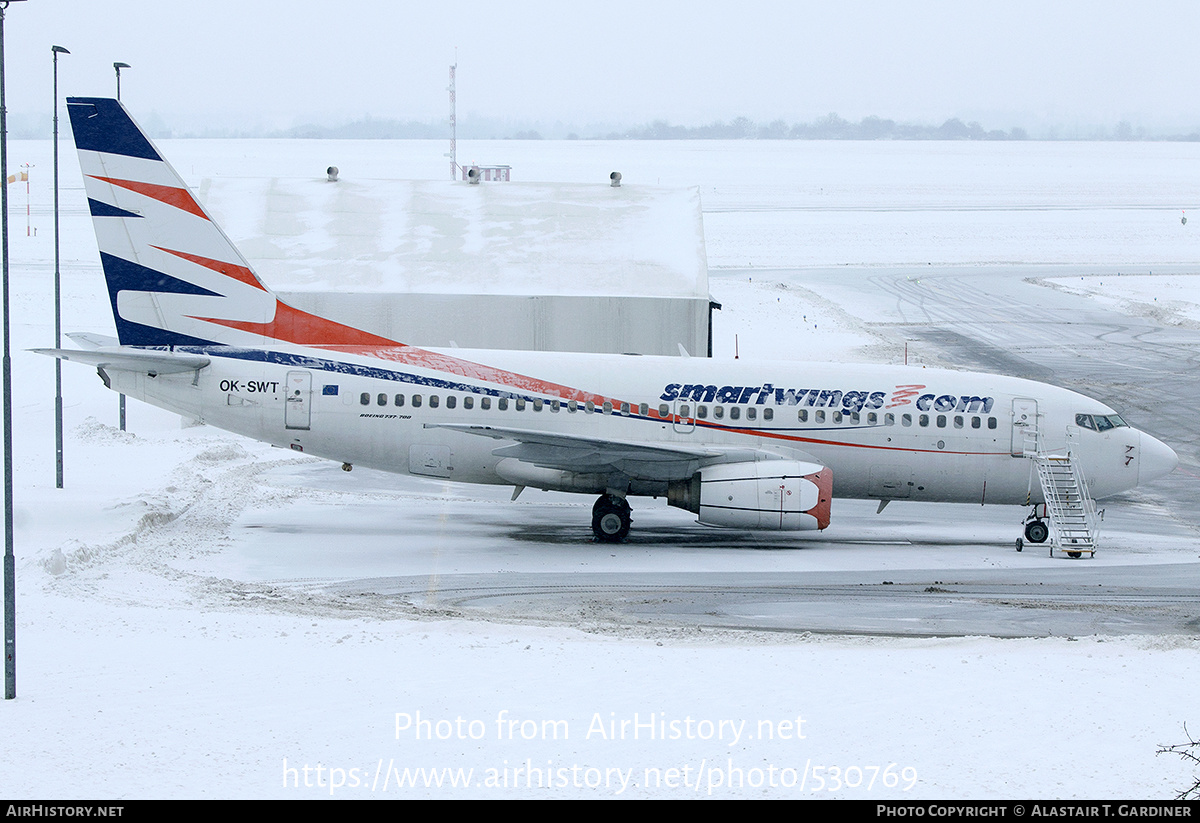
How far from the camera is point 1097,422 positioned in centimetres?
2612

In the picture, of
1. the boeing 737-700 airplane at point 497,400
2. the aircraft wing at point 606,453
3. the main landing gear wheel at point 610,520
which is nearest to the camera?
the aircraft wing at point 606,453

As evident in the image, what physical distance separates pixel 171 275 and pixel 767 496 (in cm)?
1340

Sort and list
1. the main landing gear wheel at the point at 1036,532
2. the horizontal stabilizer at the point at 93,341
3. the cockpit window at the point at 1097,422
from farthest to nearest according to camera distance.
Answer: the cockpit window at the point at 1097,422 → the horizontal stabilizer at the point at 93,341 → the main landing gear wheel at the point at 1036,532

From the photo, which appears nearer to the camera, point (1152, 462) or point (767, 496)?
point (767, 496)

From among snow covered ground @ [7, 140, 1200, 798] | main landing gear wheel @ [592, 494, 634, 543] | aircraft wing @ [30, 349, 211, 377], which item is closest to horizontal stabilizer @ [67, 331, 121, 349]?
aircraft wing @ [30, 349, 211, 377]

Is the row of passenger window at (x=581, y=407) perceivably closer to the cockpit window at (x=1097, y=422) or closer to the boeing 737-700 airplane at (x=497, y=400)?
the boeing 737-700 airplane at (x=497, y=400)

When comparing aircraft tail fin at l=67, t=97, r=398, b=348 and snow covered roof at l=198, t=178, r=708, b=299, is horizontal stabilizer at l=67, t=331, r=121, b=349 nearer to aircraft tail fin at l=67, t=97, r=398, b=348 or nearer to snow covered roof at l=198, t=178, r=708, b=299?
aircraft tail fin at l=67, t=97, r=398, b=348

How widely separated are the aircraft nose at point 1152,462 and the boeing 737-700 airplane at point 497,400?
94 millimetres

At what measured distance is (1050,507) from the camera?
2492 centimetres

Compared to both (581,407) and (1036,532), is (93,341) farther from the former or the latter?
(1036,532)

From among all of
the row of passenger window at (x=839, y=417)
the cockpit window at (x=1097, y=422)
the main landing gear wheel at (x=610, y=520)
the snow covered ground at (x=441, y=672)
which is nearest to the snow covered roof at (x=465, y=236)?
the snow covered ground at (x=441, y=672)

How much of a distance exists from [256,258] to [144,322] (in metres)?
10.1

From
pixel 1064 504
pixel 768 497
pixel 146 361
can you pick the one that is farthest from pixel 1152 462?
pixel 146 361

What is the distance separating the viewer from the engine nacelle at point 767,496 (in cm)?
2408
